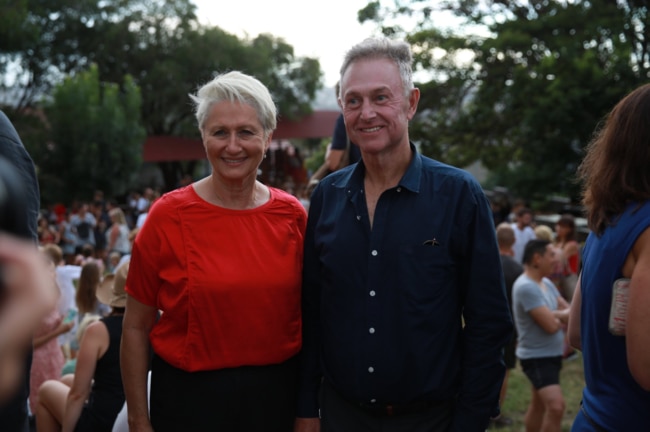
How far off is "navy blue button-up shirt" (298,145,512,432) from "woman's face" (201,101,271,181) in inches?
18.2

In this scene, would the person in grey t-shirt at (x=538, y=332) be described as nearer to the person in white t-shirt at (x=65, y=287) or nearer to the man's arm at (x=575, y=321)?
the man's arm at (x=575, y=321)

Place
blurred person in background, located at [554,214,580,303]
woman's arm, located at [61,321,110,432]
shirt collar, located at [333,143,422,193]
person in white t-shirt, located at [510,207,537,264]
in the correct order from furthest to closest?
person in white t-shirt, located at [510,207,537,264] → blurred person in background, located at [554,214,580,303] → woman's arm, located at [61,321,110,432] → shirt collar, located at [333,143,422,193]

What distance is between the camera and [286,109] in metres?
45.1

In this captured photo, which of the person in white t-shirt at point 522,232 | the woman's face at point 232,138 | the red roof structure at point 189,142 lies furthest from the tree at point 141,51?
the woman's face at point 232,138

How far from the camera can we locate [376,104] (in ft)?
8.86

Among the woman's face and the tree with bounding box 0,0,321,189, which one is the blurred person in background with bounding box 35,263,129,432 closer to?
the woman's face

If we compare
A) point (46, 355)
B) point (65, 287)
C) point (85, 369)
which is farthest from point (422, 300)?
point (65, 287)

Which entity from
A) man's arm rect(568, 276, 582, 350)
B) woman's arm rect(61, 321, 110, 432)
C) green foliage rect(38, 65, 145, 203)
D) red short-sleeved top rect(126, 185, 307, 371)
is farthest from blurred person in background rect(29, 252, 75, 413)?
green foliage rect(38, 65, 145, 203)

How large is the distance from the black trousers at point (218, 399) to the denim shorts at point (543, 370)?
3812 millimetres

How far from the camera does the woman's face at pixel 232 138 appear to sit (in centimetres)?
283

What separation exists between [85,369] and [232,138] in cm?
213

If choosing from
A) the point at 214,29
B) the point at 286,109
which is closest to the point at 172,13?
the point at 214,29

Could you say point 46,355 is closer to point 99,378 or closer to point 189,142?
point 99,378

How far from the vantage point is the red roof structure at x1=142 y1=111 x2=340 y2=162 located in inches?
1702
